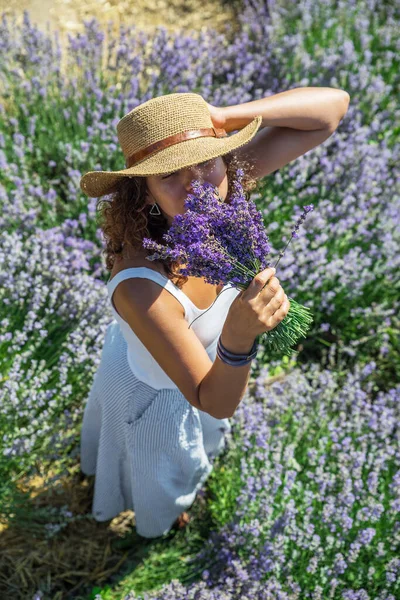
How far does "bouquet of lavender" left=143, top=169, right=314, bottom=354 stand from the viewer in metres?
1.44

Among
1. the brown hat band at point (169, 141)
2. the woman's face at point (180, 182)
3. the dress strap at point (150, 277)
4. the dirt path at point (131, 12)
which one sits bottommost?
the dress strap at point (150, 277)

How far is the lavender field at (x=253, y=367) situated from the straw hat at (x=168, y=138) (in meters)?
0.78

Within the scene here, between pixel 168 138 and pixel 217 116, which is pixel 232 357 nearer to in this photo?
pixel 168 138

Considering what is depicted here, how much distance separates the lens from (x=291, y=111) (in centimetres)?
201

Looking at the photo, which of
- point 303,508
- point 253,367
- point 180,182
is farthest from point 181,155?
point 253,367

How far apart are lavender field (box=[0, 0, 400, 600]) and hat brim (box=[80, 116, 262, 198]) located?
795 mm

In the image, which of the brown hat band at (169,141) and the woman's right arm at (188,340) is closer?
the woman's right arm at (188,340)

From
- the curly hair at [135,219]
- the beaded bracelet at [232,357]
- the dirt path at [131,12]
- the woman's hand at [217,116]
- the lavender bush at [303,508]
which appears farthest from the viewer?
the dirt path at [131,12]

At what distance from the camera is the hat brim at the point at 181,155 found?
161 cm

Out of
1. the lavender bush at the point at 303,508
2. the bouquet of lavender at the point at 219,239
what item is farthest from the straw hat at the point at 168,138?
the lavender bush at the point at 303,508

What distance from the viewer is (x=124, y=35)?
389 centimetres

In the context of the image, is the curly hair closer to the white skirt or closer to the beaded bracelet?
the beaded bracelet

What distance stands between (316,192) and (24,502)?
2006mm

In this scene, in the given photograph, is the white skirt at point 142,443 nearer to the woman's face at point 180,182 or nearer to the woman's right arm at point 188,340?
the woman's right arm at point 188,340
